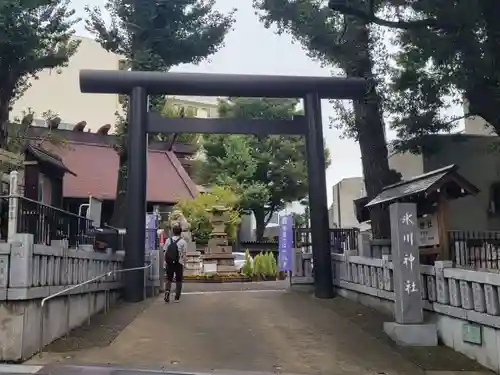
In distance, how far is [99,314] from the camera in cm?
1143

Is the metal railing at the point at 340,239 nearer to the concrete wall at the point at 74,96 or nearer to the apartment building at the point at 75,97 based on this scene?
the apartment building at the point at 75,97

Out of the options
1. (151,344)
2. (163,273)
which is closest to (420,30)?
(151,344)

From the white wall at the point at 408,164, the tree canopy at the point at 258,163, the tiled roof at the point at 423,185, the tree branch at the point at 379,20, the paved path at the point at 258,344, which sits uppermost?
the tree canopy at the point at 258,163

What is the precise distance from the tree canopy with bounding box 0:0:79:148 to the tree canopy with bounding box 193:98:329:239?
15845mm

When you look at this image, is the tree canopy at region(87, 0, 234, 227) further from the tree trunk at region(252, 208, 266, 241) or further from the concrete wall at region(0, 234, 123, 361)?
the tree trunk at region(252, 208, 266, 241)

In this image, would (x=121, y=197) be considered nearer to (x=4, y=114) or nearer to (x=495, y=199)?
(x=4, y=114)

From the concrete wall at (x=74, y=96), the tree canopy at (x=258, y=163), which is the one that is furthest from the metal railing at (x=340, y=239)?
the concrete wall at (x=74, y=96)

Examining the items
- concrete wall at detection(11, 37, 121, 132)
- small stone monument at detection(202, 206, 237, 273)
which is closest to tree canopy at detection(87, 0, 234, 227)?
small stone monument at detection(202, 206, 237, 273)

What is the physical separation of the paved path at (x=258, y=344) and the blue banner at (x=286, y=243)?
514cm

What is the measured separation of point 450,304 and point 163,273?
10.1 meters

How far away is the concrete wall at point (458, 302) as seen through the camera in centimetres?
759

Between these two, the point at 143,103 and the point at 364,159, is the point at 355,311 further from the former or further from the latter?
the point at 143,103

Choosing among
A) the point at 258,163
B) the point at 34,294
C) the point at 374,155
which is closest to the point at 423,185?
the point at 374,155

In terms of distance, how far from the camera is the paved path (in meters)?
7.79
